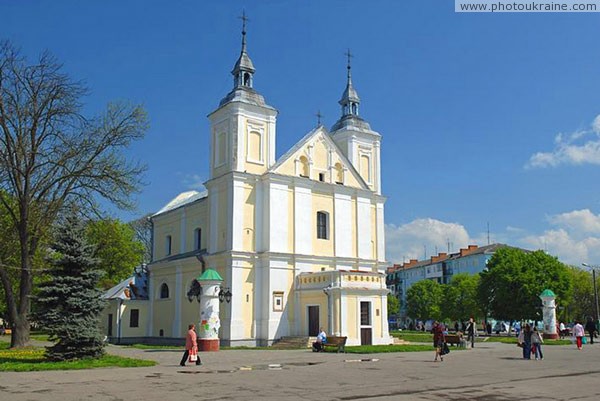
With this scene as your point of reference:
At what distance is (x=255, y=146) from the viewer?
124 ft

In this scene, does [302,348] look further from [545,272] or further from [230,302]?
[545,272]

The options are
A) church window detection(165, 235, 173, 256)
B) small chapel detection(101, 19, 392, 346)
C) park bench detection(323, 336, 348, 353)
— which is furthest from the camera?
church window detection(165, 235, 173, 256)

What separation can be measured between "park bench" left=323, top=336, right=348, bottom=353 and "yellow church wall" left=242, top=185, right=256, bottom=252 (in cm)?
909

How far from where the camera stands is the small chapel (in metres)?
34.8

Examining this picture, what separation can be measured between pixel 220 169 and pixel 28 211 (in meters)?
12.8

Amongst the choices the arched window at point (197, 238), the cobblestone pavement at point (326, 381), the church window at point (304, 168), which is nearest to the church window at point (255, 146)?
the church window at point (304, 168)

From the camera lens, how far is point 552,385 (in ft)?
49.4

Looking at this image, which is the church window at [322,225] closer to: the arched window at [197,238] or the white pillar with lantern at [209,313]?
the arched window at [197,238]

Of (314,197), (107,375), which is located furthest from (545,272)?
(107,375)

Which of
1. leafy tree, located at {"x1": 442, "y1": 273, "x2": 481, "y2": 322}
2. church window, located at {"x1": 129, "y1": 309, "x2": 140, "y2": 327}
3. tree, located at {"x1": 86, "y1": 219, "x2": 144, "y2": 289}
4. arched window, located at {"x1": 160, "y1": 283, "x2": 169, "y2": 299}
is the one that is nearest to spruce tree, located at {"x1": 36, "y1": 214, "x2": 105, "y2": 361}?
arched window, located at {"x1": 160, "y1": 283, "x2": 169, "y2": 299}

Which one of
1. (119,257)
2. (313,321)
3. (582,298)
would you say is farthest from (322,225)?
(582,298)

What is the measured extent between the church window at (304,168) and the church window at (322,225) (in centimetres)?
261

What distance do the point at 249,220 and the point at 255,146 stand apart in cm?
471

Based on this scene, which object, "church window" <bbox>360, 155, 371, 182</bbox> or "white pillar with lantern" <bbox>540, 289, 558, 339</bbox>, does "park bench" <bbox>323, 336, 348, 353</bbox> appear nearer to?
"church window" <bbox>360, 155, 371, 182</bbox>
